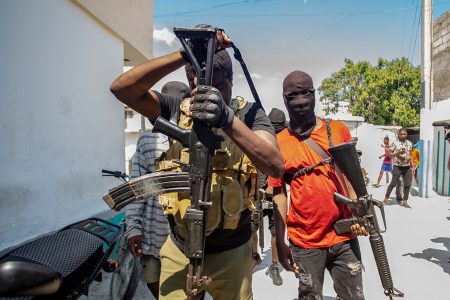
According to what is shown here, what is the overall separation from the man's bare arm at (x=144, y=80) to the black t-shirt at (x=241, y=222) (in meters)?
0.11

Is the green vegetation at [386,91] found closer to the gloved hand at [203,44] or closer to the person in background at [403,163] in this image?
the person in background at [403,163]

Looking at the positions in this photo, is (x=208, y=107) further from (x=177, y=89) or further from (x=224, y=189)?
(x=177, y=89)

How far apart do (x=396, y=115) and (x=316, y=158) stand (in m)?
30.8

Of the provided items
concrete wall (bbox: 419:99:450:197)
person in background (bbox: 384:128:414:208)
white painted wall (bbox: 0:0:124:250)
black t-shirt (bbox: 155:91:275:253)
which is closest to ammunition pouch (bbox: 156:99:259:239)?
black t-shirt (bbox: 155:91:275:253)

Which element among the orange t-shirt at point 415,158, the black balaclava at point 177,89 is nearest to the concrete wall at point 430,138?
the orange t-shirt at point 415,158

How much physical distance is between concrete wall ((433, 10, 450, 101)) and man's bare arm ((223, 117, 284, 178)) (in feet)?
34.6

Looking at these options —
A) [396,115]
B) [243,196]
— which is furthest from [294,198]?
[396,115]

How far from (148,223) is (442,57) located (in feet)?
36.3

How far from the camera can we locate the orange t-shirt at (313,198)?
88.0 inches

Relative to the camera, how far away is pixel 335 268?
2.27m

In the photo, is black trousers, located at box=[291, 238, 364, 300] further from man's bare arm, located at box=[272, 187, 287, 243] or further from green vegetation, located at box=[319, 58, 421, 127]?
green vegetation, located at box=[319, 58, 421, 127]

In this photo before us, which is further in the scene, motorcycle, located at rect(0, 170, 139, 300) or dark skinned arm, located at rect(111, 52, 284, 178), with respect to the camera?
dark skinned arm, located at rect(111, 52, 284, 178)

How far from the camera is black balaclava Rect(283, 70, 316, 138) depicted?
7.98ft

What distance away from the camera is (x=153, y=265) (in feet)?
7.81
